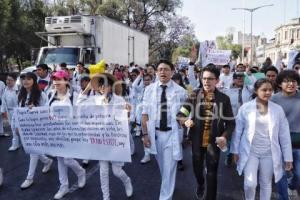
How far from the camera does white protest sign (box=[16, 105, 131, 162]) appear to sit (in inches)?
192

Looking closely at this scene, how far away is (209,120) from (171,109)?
52 centimetres

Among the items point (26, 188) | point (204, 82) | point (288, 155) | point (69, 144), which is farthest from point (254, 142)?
point (26, 188)

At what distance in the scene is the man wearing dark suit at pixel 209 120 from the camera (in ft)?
14.8

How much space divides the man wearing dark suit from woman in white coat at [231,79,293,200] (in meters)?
0.33

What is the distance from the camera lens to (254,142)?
165 inches

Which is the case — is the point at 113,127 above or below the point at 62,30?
below

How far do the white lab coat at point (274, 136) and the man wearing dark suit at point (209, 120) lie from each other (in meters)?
0.24

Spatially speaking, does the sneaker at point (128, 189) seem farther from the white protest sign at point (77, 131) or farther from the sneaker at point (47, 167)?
the sneaker at point (47, 167)

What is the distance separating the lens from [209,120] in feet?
14.9

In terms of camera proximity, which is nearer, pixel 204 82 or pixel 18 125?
pixel 204 82

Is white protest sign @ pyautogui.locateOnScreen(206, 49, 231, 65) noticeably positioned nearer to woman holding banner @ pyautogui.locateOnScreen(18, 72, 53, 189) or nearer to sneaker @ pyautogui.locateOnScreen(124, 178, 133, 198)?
woman holding banner @ pyautogui.locateOnScreen(18, 72, 53, 189)

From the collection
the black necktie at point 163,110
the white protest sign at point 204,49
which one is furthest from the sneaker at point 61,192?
the white protest sign at point 204,49

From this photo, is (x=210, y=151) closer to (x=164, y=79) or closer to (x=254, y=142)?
(x=254, y=142)

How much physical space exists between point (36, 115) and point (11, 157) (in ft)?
8.46
